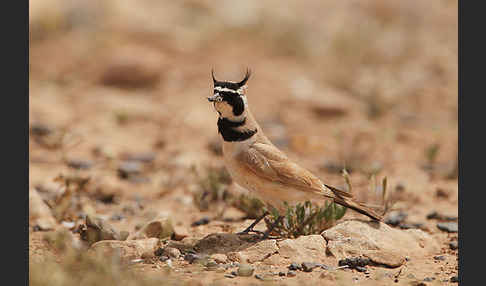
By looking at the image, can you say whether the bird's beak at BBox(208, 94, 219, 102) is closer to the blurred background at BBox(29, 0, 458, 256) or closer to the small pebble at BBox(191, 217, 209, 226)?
the small pebble at BBox(191, 217, 209, 226)

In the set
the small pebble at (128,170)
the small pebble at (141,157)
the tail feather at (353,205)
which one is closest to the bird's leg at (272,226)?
the tail feather at (353,205)

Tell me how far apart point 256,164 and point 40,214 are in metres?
2.37

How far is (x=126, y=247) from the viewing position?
469 cm

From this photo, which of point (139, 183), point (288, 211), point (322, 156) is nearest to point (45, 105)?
point (139, 183)

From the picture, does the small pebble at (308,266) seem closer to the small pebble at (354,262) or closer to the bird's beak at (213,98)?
the small pebble at (354,262)

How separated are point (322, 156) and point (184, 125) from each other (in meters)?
2.10

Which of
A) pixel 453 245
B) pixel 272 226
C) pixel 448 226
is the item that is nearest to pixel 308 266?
pixel 272 226

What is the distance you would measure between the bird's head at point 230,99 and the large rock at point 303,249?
1.05 metres

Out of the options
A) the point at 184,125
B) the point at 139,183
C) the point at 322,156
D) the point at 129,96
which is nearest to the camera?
the point at 139,183

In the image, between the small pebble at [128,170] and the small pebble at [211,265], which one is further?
the small pebble at [128,170]

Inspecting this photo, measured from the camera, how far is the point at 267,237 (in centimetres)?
501

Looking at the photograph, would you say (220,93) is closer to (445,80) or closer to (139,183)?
(139,183)

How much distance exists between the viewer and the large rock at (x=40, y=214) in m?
5.66

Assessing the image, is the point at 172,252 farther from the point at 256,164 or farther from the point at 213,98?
the point at 213,98
